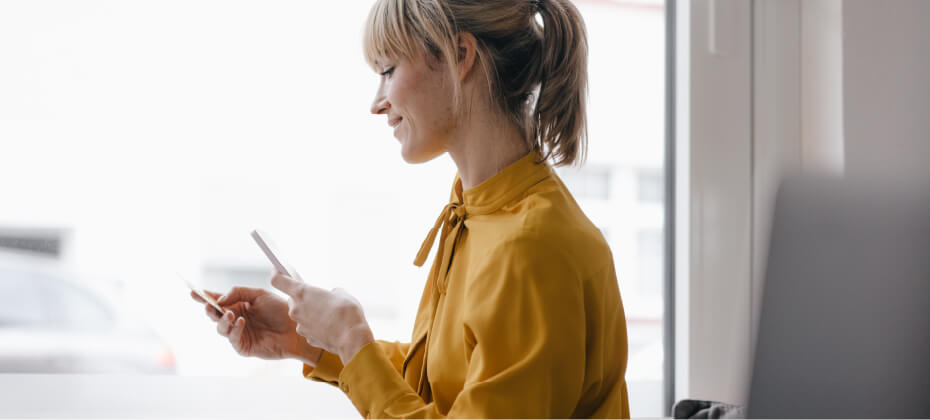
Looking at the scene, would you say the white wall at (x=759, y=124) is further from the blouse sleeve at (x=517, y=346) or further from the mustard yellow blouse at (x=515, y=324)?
the blouse sleeve at (x=517, y=346)

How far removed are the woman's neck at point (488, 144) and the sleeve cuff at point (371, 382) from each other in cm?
25

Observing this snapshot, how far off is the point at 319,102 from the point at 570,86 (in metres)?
0.49

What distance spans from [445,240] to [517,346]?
0.24 m

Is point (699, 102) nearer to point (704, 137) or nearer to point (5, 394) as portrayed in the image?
point (704, 137)

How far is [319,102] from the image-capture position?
46.4 inches

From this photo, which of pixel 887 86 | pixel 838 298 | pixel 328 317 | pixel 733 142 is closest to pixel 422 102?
pixel 328 317

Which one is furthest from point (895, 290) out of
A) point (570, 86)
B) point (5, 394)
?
point (5, 394)

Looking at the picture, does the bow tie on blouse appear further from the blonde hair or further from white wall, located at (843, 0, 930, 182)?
white wall, located at (843, 0, 930, 182)

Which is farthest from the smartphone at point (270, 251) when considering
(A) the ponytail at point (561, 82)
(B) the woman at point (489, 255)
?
(A) the ponytail at point (561, 82)

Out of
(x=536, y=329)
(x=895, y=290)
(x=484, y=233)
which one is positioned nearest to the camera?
(x=895, y=290)

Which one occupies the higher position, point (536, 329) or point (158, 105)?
point (158, 105)

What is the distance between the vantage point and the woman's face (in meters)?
0.84

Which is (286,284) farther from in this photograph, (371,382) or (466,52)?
(466,52)

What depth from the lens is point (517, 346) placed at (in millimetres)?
678
